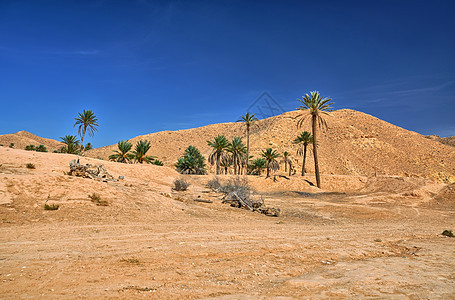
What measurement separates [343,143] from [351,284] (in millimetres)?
84267

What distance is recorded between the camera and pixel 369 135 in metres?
84.8

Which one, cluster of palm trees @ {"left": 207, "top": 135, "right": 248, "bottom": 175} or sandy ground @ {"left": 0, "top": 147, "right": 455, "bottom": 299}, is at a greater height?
cluster of palm trees @ {"left": 207, "top": 135, "right": 248, "bottom": 175}

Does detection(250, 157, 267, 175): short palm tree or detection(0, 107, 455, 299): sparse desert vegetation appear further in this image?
detection(250, 157, 267, 175): short palm tree

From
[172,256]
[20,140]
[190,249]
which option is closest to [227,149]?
[190,249]

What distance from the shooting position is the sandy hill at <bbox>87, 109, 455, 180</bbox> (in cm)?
6856

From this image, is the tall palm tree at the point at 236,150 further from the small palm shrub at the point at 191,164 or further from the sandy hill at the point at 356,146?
the sandy hill at the point at 356,146

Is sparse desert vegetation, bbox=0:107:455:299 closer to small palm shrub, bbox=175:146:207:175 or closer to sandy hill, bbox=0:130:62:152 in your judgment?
small palm shrub, bbox=175:146:207:175

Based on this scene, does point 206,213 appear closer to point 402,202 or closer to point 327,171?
point 402,202

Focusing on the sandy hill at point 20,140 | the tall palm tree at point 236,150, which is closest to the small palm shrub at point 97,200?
the tall palm tree at point 236,150

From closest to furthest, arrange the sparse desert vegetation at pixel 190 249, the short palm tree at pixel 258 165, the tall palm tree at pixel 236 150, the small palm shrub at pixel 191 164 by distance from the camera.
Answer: the sparse desert vegetation at pixel 190 249
the tall palm tree at pixel 236 150
the small palm shrub at pixel 191 164
the short palm tree at pixel 258 165

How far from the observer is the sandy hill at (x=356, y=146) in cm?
6856

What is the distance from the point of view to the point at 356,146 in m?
80.6

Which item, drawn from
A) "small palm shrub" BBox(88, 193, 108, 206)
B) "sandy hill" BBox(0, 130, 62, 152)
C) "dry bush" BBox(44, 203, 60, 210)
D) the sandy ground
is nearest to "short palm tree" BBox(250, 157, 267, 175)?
the sandy ground

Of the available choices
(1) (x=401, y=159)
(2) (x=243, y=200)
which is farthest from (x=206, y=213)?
(1) (x=401, y=159)
